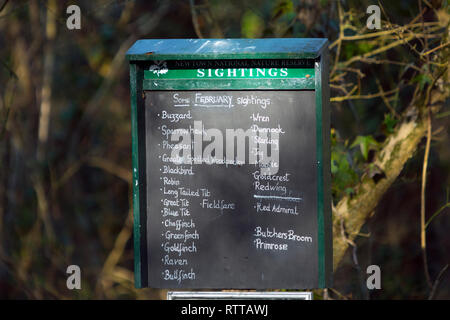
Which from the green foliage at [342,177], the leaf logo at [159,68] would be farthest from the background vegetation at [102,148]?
the leaf logo at [159,68]

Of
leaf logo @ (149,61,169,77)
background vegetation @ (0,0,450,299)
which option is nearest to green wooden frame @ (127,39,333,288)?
leaf logo @ (149,61,169,77)

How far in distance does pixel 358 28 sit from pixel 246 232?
7.48 ft

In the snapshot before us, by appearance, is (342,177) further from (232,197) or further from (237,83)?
(237,83)

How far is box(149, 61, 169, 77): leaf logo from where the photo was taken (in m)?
4.03

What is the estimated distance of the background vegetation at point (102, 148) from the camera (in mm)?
6707

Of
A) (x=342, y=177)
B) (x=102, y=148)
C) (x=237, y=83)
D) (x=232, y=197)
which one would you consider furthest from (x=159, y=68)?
(x=102, y=148)

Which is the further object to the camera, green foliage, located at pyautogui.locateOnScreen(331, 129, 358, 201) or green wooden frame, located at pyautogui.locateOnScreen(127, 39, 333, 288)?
green foliage, located at pyautogui.locateOnScreen(331, 129, 358, 201)

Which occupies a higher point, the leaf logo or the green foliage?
the leaf logo

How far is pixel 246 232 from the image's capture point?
404 centimetres

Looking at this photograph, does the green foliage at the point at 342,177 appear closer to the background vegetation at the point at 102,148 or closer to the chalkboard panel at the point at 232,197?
the background vegetation at the point at 102,148

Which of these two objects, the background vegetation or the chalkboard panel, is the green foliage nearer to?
the background vegetation

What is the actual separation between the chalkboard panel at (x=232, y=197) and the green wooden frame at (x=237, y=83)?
0.13 ft

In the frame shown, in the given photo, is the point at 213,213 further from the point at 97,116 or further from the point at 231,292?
the point at 97,116

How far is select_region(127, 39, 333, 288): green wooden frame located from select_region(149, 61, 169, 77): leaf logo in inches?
1.3
